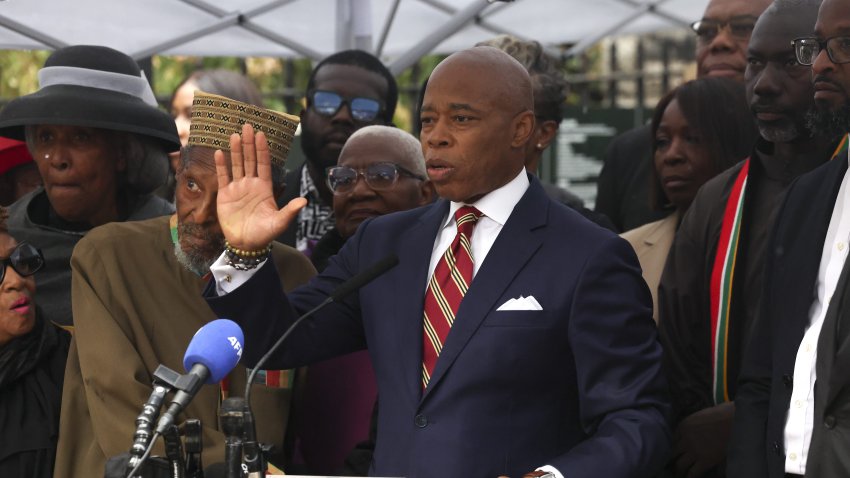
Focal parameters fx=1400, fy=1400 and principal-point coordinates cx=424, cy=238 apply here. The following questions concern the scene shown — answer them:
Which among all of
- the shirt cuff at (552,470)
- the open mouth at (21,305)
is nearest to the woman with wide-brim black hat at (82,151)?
the open mouth at (21,305)

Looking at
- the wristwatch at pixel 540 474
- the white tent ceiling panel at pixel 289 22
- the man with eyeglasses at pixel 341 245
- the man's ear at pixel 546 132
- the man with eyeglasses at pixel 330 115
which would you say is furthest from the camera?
the white tent ceiling panel at pixel 289 22

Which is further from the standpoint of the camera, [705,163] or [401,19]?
[401,19]

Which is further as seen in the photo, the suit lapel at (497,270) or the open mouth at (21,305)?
the open mouth at (21,305)

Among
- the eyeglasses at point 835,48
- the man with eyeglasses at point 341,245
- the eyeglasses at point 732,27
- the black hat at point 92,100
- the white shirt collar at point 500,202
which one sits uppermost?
the eyeglasses at point 835,48

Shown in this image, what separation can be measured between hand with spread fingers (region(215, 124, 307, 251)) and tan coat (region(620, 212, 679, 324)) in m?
2.03

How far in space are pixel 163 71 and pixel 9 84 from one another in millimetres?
1980

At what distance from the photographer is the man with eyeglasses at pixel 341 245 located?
542 centimetres

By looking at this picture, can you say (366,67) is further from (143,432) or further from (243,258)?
(143,432)

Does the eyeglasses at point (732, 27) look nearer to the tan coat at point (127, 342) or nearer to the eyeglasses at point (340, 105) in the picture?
the eyeglasses at point (340, 105)

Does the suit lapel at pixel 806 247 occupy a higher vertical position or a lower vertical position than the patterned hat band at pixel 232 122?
lower

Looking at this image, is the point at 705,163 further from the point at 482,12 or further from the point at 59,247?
the point at 482,12

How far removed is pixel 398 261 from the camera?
4027 mm

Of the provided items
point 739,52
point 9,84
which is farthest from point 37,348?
point 9,84

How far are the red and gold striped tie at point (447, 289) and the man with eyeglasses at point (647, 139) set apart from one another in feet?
8.89
